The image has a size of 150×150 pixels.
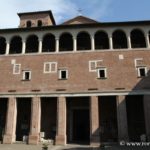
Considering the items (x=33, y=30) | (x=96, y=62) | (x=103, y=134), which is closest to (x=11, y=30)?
(x=33, y=30)

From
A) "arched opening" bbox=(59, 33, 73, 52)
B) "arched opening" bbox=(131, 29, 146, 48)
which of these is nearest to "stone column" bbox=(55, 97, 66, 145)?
"arched opening" bbox=(59, 33, 73, 52)

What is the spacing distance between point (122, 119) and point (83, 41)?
9791 mm

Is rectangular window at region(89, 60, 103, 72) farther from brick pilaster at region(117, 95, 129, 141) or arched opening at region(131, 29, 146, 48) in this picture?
arched opening at region(131, 29, 146, 48)

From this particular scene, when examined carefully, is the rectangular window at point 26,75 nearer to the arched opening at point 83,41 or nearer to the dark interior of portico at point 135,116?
the arched opening at point 83,41

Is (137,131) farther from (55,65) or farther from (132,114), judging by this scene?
(55,65)

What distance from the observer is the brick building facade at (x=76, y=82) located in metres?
26.8

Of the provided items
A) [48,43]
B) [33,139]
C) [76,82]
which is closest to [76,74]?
[76,82]

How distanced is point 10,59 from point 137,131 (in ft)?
51.5

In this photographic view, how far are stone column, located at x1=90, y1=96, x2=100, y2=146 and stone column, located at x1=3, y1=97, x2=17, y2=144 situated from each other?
7.93 meters

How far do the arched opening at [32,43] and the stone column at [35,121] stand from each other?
5925mm

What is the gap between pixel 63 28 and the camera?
29.4 m

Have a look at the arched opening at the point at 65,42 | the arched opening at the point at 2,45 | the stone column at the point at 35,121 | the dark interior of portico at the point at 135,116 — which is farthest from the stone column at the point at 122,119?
the arched opening at the point at 2,45

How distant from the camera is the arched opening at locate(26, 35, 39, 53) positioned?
30.3m

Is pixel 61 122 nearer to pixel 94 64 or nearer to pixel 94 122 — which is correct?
pixel 94 122
